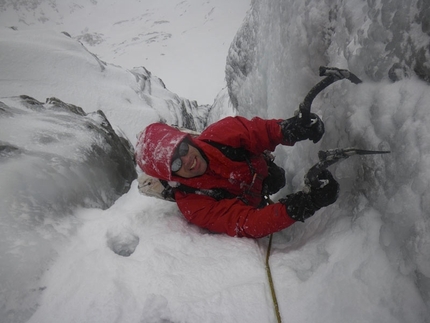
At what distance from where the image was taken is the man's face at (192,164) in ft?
5.27

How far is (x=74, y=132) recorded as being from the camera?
297cm

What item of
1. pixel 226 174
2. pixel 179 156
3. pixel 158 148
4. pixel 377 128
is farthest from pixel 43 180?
pixel 377 128

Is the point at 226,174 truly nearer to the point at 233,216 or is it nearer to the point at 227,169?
the point at 227,169

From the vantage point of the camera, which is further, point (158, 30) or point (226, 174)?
point (158, 30)

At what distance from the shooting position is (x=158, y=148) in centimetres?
159

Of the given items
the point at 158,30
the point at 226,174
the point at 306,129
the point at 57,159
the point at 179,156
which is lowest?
the point at 158,30

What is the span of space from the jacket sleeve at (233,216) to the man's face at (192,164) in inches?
6.6

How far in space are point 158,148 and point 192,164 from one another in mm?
239

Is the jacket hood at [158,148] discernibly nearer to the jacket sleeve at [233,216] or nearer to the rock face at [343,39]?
the jacket sleeve at [233,216]

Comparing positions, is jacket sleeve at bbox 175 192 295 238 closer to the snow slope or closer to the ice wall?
the ice wall

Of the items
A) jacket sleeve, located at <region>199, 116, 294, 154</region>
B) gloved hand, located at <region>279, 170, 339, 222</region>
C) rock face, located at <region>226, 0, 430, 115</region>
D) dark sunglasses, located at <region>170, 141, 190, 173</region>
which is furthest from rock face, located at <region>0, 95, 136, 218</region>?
rock face, located at <region>226, 0, 430, 115</region>

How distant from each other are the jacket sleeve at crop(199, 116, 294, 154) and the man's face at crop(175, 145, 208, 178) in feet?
0.68

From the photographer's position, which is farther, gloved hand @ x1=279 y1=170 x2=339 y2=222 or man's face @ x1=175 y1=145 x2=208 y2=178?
man's face @ x1=175 y1=145 x2=208 y2=178

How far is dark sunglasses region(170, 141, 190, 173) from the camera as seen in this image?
1.57 m
